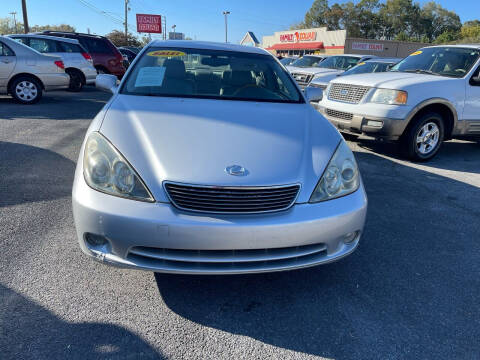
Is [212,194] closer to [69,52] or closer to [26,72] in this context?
[26,72]

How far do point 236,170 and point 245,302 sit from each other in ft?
2.77

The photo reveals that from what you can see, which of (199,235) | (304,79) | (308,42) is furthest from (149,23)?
(199,235)

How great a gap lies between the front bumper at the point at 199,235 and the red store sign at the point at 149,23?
206 ft

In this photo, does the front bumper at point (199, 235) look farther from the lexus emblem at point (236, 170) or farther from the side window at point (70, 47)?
the side window at point (70, 47)

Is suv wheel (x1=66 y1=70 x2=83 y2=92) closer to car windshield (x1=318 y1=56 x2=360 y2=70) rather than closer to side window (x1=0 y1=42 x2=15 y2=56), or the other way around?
side window (x1=0 y1=42 x2=15 y2=56)

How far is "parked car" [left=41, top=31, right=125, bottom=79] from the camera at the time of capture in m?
12.4

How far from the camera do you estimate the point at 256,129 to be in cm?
250

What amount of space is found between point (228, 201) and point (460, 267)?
202cm

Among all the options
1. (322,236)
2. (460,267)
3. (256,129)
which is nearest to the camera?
(322,236)

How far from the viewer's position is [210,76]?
3416 millimetres

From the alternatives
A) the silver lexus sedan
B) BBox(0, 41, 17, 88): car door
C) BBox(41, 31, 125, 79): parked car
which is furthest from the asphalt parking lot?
BBox(41, 31, 125, 79): parked car

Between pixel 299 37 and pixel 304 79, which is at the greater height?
pixel 299 37

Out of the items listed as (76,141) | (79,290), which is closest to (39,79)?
(76,141)

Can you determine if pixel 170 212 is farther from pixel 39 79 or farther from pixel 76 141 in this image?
pixel 39 79
